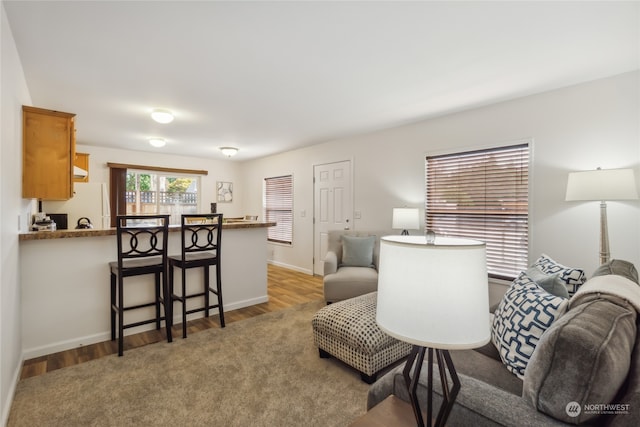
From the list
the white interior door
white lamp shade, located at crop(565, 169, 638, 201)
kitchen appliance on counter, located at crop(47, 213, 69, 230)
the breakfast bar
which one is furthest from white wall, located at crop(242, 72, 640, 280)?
kitchen appliance on counter, located at crop(47, 213, 69, 230)

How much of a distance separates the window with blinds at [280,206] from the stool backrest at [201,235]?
2537 mm

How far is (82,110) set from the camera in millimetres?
3521

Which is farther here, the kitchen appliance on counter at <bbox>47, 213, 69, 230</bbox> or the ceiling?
the kitchen appliance on counter at <bbox>47, 213, 69, 230</bbox>

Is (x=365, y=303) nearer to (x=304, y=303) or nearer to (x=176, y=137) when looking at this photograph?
(x=304, y=303)

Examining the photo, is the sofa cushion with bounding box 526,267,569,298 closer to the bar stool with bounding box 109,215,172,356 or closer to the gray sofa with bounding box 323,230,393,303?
the gray sofa with bounding box 323,230,393,303

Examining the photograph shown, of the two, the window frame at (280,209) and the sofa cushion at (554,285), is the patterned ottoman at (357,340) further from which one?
the window frame at (280,209)

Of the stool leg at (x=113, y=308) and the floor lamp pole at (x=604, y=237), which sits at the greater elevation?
the floor lamp pole at (x=604, y=237)

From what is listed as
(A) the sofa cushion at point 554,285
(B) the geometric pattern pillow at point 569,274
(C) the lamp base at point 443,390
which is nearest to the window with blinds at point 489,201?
(B) the geometric pattern pillow at point 569,274

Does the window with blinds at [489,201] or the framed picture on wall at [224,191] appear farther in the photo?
the framed picture on wall at [224,191]

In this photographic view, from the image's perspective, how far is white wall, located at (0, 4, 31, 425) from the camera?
174 cm

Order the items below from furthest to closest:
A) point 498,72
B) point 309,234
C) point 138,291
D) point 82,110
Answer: point 309,234 → point 82,110 → point 138,291 → point 498,72

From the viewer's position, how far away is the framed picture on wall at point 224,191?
23.2 feet

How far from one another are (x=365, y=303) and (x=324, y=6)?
2150mm

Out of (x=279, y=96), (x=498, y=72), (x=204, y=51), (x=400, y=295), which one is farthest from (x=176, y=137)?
(x=400, y=295)
